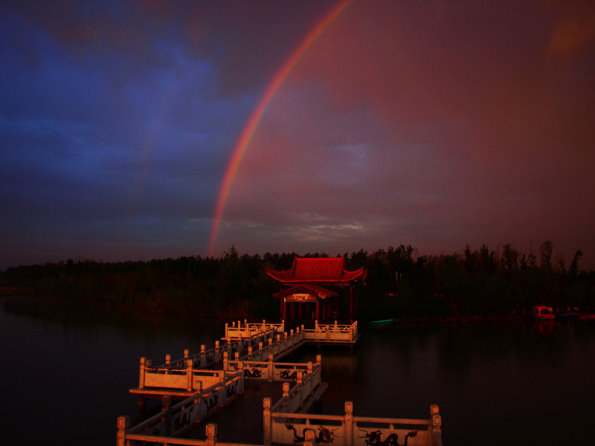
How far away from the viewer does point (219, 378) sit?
35.1 feet

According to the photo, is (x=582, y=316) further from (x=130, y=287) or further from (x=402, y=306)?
(x=130, y=287)

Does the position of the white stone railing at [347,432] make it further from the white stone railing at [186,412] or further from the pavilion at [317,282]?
the pavilion at [317,282]

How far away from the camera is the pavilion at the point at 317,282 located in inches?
922

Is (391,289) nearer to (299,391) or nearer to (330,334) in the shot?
(330,334)

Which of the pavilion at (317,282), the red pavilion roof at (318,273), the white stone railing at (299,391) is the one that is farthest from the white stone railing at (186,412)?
the red pavilion roof at (318,273)

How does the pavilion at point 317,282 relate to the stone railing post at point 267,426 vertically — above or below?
above

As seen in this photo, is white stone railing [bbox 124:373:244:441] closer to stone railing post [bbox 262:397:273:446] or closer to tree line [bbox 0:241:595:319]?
stone railing post [bbox 262:397:273:446]

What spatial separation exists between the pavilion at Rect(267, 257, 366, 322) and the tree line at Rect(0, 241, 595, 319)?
37.1ft

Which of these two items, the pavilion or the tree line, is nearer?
the pavilion

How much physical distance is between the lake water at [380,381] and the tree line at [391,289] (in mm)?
8377

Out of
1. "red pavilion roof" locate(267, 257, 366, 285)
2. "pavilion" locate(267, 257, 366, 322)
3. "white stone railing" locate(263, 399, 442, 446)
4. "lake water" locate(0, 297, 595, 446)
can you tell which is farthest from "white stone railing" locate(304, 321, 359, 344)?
"white stone railing" locate(263, 399, 442, 446)

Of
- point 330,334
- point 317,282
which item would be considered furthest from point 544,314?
point 330,334

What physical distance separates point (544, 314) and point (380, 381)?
107ft

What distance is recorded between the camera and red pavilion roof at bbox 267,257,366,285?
82.6ft
